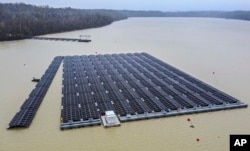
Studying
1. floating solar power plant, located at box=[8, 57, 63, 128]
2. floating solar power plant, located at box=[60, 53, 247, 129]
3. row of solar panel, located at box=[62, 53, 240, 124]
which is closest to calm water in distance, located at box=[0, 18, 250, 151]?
floating solar power plant, located at box=[8, 57, 63, 128]

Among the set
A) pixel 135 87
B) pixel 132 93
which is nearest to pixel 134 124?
pixel 132 93

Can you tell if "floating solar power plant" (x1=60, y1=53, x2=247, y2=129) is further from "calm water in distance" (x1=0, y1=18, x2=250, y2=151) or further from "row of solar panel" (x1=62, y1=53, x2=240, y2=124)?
"calm water in distance" (x1=0, y1=18, x2=250, y2=151)

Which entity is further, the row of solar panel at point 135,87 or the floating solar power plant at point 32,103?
the row of solar panel at point 135,87

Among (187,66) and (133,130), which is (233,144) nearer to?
(133,130)

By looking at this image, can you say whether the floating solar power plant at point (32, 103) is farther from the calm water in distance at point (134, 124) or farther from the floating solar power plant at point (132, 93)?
the floating solar power plant at point (132, 93)

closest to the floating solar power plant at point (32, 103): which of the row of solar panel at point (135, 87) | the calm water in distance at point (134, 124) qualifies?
the calm water in distance at point (134, 124)

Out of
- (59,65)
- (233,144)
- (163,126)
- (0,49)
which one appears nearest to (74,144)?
(163,126)

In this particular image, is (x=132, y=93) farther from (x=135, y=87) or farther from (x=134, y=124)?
(x=134, y=124)
